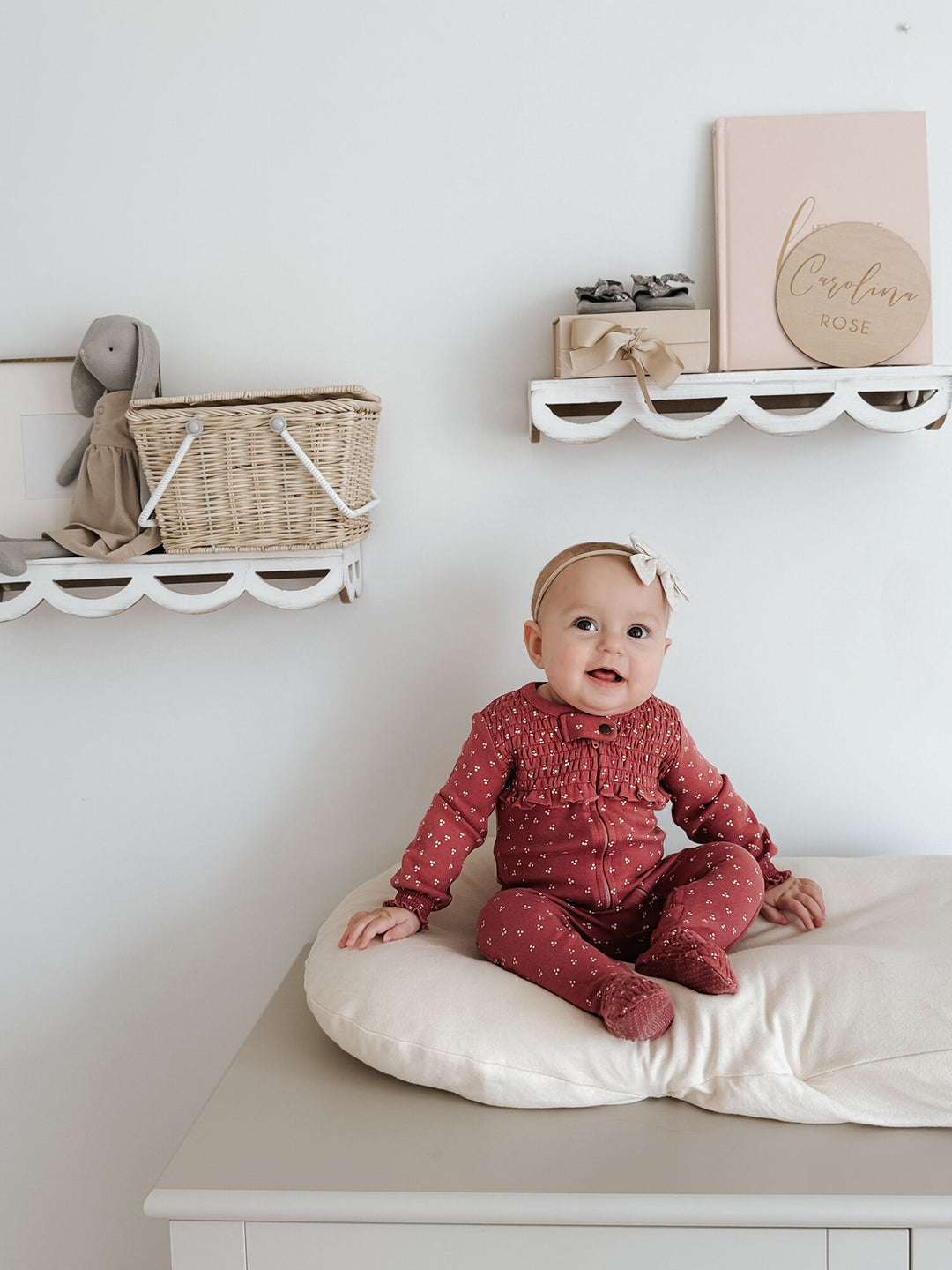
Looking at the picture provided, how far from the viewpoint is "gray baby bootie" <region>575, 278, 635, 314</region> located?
1220mm

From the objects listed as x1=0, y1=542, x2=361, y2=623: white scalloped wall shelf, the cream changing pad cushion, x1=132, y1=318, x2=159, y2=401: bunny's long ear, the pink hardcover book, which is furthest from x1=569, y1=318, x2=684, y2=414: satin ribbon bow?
the cream changing pad cushion

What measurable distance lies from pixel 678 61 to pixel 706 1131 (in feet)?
4.08

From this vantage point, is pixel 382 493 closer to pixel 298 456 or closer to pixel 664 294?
pixel 298 456

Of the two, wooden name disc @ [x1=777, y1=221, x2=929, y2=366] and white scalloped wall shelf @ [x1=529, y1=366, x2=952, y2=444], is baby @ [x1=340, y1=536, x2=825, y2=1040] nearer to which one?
white scalloped wall shelf @ [x1=529, y1=366, x2=952, y2=444]

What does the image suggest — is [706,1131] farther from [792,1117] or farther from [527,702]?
[527,702]

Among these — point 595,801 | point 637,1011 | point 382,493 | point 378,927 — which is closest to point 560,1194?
point 637,1011

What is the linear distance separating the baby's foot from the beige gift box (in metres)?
0.69

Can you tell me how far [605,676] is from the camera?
117 cm

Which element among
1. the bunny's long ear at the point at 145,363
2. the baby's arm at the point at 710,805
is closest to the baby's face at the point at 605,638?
the baby's arm at the point at 710,805

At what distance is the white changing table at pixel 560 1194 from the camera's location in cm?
81

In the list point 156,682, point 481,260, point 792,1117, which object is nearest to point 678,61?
point 481,260

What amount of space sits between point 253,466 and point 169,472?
10cm

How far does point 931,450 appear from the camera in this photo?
1360mm

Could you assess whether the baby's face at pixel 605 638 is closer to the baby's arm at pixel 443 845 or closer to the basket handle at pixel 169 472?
the baby's arm at pixel 443 845
